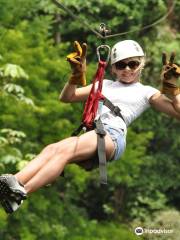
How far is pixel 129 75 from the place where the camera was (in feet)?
20.0

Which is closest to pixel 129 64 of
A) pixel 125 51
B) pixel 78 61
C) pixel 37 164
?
pixel 125 51

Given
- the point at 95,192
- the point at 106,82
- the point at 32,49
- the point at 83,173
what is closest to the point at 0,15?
the point at 32,49

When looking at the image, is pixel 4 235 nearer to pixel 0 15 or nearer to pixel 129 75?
pixel 0 15

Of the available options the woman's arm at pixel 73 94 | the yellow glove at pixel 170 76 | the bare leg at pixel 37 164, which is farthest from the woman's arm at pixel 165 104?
the bare leg at pixel 37 164

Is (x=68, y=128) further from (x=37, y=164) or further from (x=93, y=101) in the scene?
(x=37, y=164)

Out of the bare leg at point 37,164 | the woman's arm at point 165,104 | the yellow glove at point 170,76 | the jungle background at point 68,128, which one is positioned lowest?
the jungle background at point 68,128

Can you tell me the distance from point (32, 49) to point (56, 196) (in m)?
2.52

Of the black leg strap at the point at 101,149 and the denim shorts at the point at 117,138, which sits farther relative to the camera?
the denim shorts at the point at 117,138

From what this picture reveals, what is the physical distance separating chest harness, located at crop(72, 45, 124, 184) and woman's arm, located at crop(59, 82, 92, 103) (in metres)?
0.22

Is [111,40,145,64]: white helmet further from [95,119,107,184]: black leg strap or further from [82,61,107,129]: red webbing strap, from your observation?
[95,119,107,184]: black leg strap

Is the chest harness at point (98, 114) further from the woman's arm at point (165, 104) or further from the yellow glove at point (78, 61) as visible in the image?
the woman's arm at point (165, 104)

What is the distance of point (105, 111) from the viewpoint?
5.93 m

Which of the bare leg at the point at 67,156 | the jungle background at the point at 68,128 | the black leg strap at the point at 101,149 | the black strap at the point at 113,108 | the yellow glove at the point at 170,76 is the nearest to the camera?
the bare leg at the point at 67,156

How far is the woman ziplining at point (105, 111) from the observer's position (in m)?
5.35
